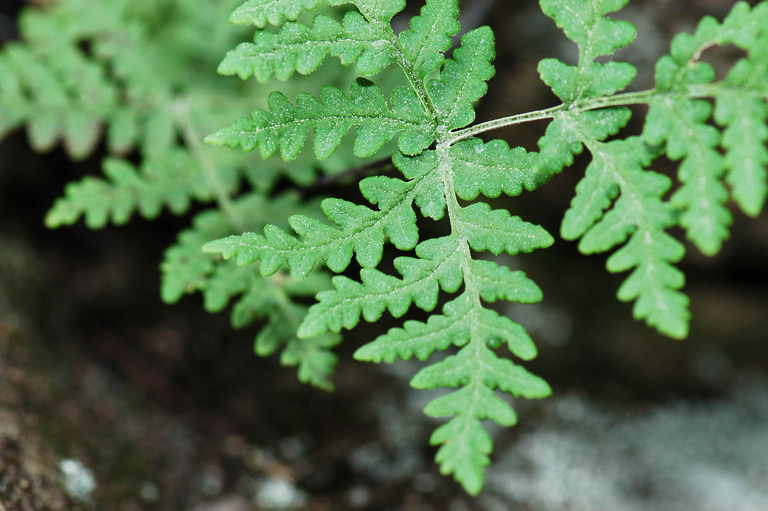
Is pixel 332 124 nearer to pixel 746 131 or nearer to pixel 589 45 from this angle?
pixel 589 45

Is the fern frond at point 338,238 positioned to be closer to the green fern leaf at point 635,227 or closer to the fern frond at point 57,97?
the green fern leaf at point 635,227

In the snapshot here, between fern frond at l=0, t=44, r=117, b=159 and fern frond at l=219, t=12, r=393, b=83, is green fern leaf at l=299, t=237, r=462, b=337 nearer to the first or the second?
fern frond at l=219, t=12, r=393, b=83

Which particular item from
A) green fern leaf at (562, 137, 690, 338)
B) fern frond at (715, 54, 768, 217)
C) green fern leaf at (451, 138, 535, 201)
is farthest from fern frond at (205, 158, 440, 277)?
fern frond at (715, 54, 768, 217)

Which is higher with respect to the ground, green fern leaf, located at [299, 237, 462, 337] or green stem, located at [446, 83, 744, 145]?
green stem, located at [446, 83, 744, 145]

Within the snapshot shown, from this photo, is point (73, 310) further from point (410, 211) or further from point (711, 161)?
point (711, 161)

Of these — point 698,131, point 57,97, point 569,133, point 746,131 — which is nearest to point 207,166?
point 57,97

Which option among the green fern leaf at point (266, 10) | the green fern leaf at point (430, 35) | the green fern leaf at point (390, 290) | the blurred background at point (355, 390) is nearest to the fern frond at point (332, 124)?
the green fern leaf at point (430, 35)
